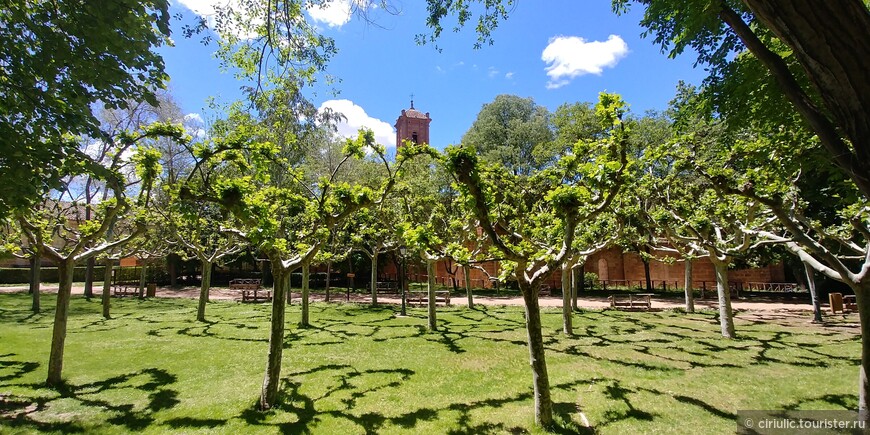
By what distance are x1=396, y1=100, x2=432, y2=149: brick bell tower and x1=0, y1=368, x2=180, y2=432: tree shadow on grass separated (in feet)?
174

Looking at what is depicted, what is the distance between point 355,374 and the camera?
27.5 feet

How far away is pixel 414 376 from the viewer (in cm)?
818

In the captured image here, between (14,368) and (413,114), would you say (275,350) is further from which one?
(413,114)

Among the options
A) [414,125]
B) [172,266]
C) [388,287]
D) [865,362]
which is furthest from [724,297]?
[414,125]

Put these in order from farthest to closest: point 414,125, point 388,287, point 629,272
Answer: point 414,125
point 629,272
point 388,287

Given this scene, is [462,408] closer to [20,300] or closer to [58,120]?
[58,120]

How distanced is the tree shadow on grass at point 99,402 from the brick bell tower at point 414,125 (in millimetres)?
53048

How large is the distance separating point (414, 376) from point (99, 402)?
550 cm

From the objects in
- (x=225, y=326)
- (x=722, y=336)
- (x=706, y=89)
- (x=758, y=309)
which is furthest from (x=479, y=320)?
(x=758, y=309)

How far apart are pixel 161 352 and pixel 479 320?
33.3ft

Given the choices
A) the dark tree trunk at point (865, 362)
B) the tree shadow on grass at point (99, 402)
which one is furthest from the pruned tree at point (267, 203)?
the dark tree trunk at point (865, 362)

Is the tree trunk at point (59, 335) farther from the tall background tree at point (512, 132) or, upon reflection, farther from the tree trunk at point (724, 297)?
the tall background tree at point (512, 132)

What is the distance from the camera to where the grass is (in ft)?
19.7

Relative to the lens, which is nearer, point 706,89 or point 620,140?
point 706,89
